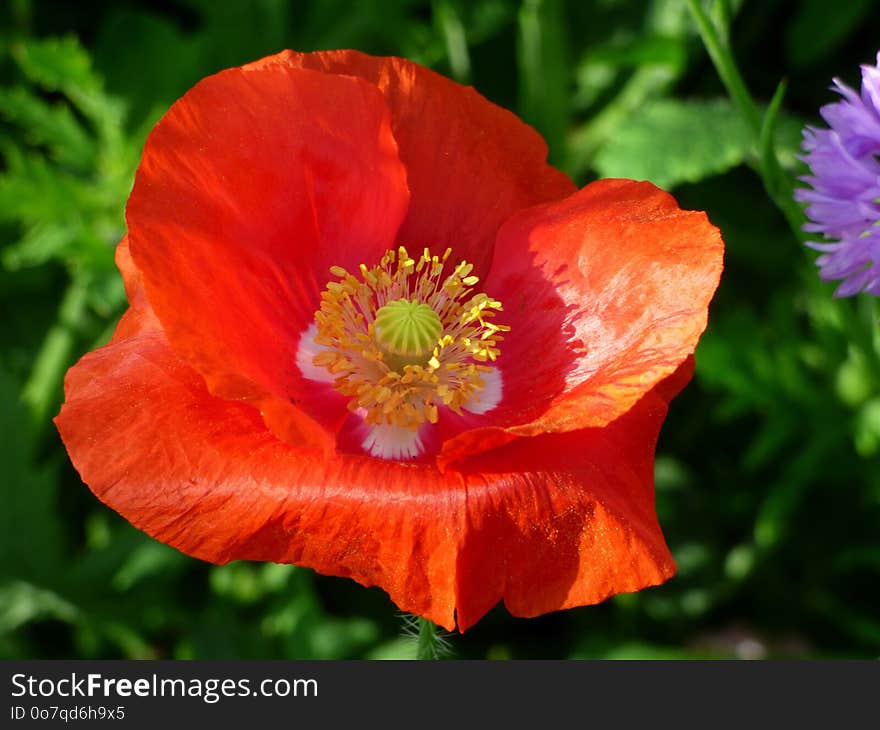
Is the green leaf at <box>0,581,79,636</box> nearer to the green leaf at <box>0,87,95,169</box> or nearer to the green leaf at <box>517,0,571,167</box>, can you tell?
the green leaf at <box>0,87,95,169</box>

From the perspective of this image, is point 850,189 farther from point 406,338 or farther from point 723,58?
point 406,338

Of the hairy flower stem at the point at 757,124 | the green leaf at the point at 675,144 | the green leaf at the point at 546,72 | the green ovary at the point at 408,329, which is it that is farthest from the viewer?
the green leaf at the point at 546,72

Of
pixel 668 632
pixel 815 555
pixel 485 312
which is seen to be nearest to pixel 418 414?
pixel 485 312

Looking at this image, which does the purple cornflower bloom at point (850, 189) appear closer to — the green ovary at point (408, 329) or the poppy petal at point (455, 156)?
the poppy petal at point (455, 156)

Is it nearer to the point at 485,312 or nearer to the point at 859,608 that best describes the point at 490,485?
the point at 485,312

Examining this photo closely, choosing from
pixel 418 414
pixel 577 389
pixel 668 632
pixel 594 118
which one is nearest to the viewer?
pixel 577 389

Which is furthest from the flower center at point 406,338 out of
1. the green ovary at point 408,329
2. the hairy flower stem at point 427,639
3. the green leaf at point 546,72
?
the green leaf at point 546,72
